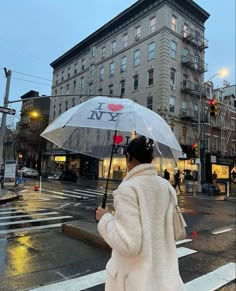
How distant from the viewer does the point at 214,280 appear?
196 inches

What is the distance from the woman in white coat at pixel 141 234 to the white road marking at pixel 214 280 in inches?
112

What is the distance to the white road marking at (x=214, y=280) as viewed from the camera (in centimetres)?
465

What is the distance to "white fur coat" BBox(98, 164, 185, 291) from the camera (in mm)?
2047

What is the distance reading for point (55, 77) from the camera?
53.8 m

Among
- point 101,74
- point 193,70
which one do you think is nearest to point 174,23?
point 193,70

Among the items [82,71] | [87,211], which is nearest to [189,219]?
[87,211]

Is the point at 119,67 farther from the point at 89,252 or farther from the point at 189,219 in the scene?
the point at 89,252

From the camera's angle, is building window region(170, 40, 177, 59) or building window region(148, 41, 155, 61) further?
building window region(148, 41, 155, 61)

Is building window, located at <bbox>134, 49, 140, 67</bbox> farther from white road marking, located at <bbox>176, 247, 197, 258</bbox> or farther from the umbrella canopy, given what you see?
the umbrella canopy

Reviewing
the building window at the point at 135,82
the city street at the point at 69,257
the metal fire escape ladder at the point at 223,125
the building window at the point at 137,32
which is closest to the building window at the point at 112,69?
the building window at the point at 135,82

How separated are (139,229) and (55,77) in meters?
54.6

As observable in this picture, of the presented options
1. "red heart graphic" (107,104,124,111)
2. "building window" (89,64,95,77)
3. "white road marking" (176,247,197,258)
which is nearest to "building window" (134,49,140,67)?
"building window" (89,64,95,77)

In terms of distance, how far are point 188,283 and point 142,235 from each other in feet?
11.0

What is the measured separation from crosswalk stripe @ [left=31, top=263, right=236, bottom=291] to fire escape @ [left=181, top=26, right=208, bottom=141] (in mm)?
30399
